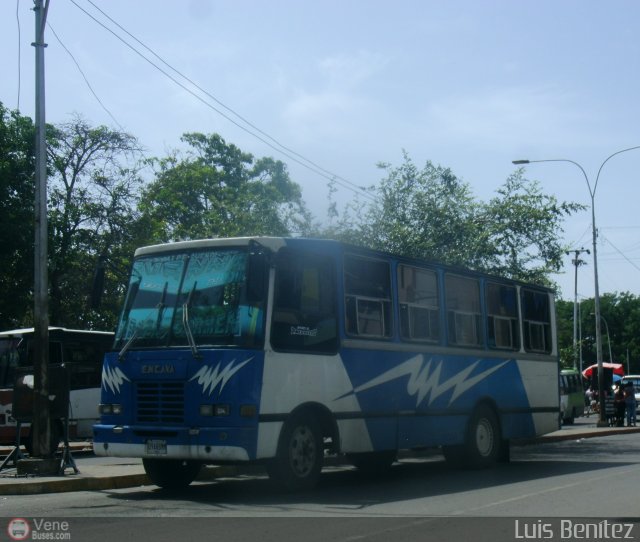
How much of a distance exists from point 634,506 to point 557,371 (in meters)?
8.69

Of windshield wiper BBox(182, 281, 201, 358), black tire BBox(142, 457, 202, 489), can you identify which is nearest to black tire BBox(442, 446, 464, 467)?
black tire BBox(142, 457, 202, 489)

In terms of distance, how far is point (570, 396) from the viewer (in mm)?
40500

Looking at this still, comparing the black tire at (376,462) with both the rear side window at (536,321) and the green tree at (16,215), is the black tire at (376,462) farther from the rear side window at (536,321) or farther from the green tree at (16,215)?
the green tree at (16,215)

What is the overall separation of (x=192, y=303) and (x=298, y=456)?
233cm

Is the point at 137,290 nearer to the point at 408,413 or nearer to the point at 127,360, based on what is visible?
the point at 127,360

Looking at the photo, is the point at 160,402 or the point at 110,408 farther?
the point at 110,408

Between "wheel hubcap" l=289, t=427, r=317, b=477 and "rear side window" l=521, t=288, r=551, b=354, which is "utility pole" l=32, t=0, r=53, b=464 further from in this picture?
"rear side window" l=521, t=288, r=551, b=354

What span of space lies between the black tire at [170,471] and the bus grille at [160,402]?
3.07 feet

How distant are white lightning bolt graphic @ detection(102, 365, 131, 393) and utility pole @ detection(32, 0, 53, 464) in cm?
199

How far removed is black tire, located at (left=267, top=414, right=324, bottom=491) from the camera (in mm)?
11961

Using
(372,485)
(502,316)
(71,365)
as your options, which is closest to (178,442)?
(372,485)

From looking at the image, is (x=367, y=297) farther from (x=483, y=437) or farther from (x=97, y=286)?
(x=483, y=437)

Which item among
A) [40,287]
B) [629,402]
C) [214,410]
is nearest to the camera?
[214,410]
